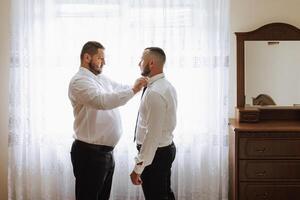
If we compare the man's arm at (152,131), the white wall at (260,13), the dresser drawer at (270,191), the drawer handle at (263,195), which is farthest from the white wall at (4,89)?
the drawer handle at (263,195)

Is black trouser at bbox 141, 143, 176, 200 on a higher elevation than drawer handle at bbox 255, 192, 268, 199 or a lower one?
higher

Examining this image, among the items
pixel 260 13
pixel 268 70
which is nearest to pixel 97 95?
pixel 268 70

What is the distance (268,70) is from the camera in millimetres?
3414

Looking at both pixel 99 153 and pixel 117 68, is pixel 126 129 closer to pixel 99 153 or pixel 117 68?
pixel 117 68

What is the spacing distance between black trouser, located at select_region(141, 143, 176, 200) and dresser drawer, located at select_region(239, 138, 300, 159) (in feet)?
2.39

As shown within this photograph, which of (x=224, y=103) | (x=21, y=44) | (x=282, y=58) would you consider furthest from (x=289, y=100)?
(x=21, y=44)

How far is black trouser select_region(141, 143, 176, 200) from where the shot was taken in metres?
2.49

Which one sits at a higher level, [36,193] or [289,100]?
[289,100]

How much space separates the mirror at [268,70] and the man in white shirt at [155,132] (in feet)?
Answer: 3.48

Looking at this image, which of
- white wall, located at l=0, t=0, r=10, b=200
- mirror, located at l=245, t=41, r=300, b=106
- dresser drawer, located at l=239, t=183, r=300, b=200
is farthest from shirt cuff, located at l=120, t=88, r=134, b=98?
white wall, located at l=0, t=0, r=10, b=200

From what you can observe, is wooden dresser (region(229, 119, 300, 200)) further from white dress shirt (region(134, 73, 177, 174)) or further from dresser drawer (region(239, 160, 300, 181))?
white dress shirt (region(134, 73, 177, 174))

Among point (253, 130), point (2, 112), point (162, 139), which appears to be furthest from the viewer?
point (2, 112)

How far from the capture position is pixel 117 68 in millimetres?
3311

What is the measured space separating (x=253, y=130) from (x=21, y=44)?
Result: 2049 mm
